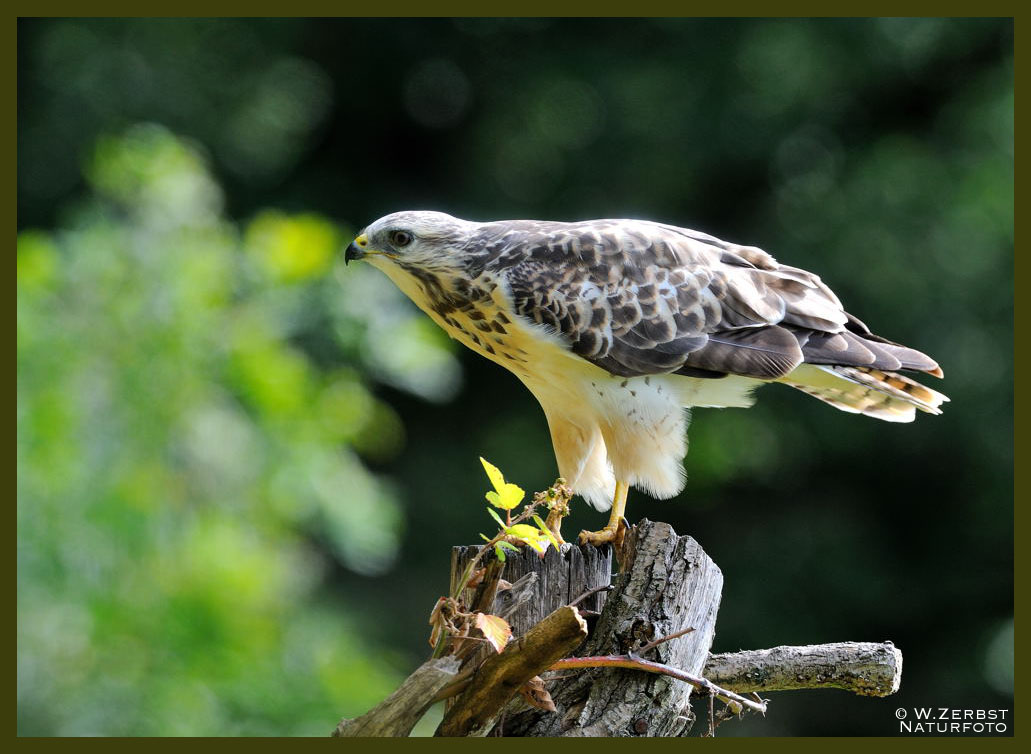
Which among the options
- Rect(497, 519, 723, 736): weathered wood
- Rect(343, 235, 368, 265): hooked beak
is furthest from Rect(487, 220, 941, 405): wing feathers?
Rect(497, 519, 723, 736): weathered wood

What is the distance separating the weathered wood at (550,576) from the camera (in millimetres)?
2961

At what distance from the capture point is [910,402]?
156 inches

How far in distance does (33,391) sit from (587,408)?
2.20 meters

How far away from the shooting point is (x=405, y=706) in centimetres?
253

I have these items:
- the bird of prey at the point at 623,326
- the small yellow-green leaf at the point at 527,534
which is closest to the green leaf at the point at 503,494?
the small yellow-green leaf at the point at 527,534

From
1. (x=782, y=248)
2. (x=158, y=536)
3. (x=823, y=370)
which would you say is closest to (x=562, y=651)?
(x=823, y=370)

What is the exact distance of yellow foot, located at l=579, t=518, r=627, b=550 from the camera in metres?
3.29

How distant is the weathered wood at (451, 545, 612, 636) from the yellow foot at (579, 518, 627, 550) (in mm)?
213

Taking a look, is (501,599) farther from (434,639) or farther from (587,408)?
Answer: (587,408)

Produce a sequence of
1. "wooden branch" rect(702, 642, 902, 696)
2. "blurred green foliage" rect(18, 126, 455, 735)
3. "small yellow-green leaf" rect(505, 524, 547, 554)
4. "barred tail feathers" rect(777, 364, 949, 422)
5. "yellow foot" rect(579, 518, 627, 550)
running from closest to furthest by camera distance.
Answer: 1. "small yellow-green leaf" rect(505, 524, 547, 554)
2. "wooden branch" rect(702, 642, 902, 696)
3. "yellow foot" rect(579, 518, 627, 550)
4. "barred tail feathers" rect(777, 364, 949, 422)
5. "blurred green foliage" rect(18, 126, 455, 735)

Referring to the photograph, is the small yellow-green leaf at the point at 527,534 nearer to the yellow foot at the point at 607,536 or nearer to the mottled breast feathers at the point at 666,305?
the yellow foot at the point at 607,536

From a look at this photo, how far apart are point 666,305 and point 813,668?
48.2 inches

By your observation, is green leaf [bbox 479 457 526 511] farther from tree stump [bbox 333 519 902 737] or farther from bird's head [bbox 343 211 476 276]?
bird's head [bbox 343 211 476 276]

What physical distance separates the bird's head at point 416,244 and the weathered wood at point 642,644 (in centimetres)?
117
